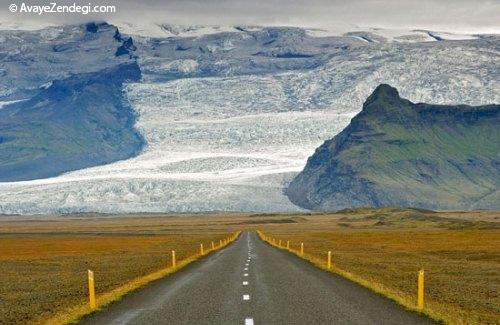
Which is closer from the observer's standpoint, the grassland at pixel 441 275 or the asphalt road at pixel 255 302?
the asphalt road at pixel 255 302

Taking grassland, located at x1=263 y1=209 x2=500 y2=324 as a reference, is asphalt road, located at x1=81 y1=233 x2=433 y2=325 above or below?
above

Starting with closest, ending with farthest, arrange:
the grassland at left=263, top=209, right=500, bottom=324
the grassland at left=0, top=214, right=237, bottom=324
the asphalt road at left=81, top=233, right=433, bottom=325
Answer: the asphalt road at left=81, top=233, right=433, bottom=325 → the grassland at left=263, top=209, right=500, bottom=324 → the grassland at left=0, top=214, right=237, bottom=324

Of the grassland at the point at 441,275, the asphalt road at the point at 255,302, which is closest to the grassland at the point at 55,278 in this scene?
the asphalt road at the point at 255,302

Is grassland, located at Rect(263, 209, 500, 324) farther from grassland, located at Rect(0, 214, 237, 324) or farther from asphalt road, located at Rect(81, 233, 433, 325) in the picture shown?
grassland, located at Rect(0, 214, 237, 324)

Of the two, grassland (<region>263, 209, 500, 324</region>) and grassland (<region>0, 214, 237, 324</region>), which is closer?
grassland (<region>263, 209, 500, 324</region>)

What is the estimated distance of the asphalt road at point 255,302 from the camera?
27.8 metres

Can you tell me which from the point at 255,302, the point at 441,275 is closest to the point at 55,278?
the point at 441,275

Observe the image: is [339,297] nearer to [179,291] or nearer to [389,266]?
[179,291]

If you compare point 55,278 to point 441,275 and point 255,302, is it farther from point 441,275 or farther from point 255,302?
point 255,302

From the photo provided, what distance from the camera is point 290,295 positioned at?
35.4 meters

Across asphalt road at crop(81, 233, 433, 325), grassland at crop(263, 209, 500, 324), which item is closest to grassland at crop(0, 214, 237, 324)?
asphalt road at crop(81, 233, 433, 325)

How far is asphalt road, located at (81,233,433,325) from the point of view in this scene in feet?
91.1

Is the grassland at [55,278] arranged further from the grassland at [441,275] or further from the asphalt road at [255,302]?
the grassland at [441,275]

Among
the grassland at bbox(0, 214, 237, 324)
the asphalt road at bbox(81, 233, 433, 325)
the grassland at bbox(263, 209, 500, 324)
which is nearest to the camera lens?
the asphalt road at bbox(81, 233, 433, 325)
